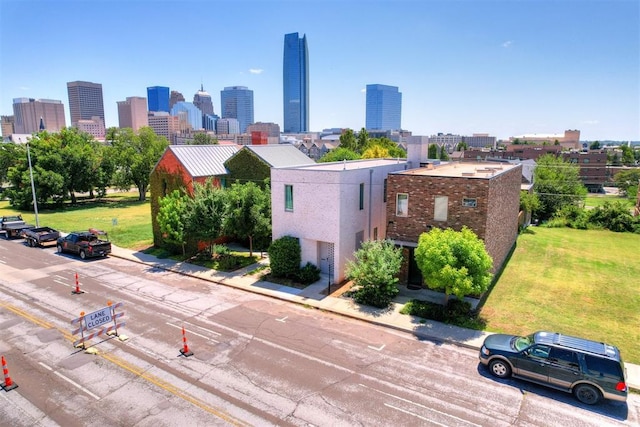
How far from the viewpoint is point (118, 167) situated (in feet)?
210

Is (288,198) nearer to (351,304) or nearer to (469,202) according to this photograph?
(351,304)

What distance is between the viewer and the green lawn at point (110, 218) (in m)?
35.3

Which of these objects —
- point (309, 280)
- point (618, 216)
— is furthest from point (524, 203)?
point (309, 280)

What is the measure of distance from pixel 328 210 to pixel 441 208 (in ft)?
19.0

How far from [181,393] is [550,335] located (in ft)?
38.3

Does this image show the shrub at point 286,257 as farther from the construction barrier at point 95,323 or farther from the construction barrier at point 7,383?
the construction barrier at point 7,383

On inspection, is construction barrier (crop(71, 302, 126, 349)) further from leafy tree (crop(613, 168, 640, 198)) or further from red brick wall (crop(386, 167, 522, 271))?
leafy tree (crop(613, 168, 640, 198))

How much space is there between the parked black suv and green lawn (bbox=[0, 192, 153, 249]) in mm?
27230

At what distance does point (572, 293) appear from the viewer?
2100 cm

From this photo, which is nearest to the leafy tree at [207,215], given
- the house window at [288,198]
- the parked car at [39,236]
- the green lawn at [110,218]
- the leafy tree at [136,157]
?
the house window at [288,198]

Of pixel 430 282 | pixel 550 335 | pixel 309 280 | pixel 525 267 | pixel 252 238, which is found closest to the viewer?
pixel 550 335

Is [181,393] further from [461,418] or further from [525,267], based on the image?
[525,267]

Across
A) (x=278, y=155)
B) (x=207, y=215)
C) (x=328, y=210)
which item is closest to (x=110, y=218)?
(x=278, y=155)

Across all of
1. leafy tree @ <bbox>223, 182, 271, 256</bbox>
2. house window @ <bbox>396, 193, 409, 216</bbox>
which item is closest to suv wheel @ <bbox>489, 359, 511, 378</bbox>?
house window @ <bbox>396, 193, 409, 216</bbox>
